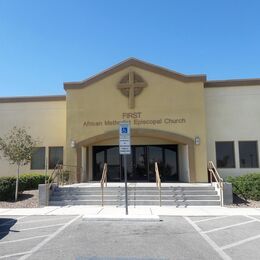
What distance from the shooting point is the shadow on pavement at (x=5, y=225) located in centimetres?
934

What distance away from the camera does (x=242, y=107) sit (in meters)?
20.8

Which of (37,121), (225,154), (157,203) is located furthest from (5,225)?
(225,154)

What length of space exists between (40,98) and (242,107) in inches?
516

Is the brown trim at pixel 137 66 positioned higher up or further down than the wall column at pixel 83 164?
higher up

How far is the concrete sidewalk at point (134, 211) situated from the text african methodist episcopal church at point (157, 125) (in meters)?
5.47

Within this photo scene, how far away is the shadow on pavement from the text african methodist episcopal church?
8174mm

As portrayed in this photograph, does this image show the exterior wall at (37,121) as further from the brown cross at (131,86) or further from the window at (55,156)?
the brown cross at (131,86)

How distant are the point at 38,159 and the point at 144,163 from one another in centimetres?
706

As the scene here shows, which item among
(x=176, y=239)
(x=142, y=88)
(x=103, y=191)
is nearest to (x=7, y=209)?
(x=103, y=191)

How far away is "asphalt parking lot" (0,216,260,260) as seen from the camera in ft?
23.1

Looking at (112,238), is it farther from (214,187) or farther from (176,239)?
(214,187)

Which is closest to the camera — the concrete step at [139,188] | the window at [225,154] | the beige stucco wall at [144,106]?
the concrete step at [139,188]

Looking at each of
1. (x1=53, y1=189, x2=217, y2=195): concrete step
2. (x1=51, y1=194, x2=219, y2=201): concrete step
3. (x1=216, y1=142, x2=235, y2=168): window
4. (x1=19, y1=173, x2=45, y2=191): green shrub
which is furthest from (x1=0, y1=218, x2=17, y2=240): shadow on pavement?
(x1=216, y1=142, x2=235, y2=168): window

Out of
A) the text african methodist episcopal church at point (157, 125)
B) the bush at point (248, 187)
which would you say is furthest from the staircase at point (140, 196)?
the text african methodist episcopal church at point (157, 125)
